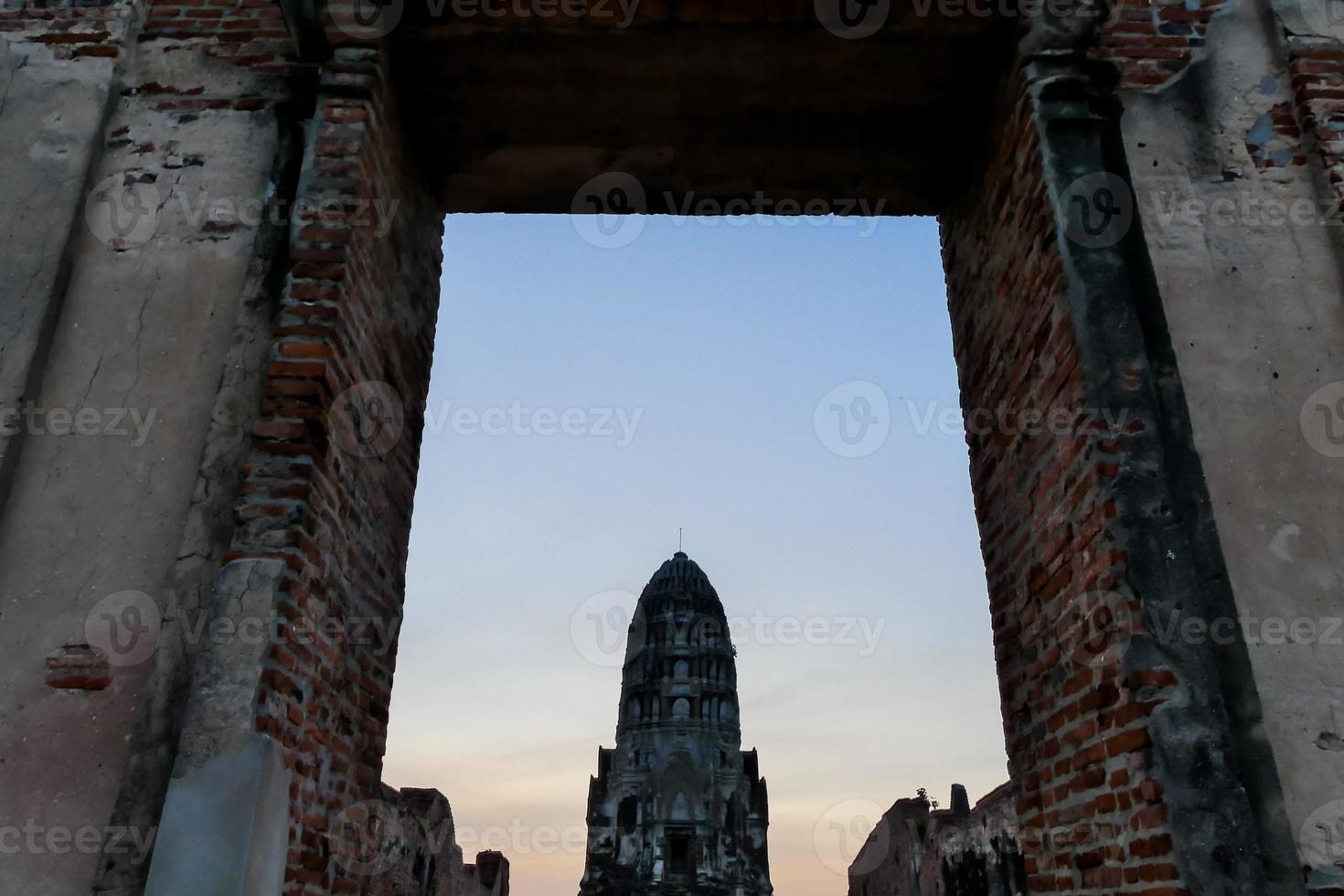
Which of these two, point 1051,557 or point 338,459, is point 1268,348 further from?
point 338,459

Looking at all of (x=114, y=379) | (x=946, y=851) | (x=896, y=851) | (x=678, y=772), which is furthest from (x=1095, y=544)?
(x=678, y=772)

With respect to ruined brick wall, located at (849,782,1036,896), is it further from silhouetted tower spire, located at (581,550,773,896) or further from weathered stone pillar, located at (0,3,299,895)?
silhouetted tower spire, located at (581,550,773,896)

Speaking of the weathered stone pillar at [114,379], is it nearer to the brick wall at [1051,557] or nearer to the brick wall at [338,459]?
the brick wall at [338,459]

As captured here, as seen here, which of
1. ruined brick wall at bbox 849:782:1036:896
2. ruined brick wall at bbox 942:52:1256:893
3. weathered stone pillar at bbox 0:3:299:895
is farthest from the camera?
ruined brick wall at bbox 849:782:1036:896

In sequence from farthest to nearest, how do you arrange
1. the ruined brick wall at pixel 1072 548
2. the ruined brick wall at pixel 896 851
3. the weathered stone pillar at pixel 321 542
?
the ruined brick wall at pixel 896 851
the ruined brick wall at pixel 1072 548
the weathered stone pillar at pixel 321 542

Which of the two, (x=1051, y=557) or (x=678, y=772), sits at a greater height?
(x=678, y=772)

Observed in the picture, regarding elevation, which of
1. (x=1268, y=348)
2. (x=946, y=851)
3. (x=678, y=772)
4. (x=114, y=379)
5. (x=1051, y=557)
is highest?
(x=678, y=772)

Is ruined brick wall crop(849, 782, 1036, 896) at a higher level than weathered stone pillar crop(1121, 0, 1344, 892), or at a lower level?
lower

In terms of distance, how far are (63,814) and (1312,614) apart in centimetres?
467

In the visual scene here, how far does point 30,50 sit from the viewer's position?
185 inches

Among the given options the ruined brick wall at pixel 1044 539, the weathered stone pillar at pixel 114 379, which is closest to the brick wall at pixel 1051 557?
the ruined brick wall at pixel 1044 539

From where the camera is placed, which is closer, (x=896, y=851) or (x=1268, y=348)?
(x=1268, y=348)

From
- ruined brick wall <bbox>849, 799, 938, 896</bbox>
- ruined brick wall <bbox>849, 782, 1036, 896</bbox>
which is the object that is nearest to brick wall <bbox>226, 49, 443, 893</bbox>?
ruined brick wall <bbox>849, 782, 1036, 896</bbox>

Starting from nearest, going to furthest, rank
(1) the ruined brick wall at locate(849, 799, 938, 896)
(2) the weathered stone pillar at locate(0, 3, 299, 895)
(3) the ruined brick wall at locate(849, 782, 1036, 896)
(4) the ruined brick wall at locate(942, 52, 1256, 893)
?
(4) the ruined brick wall at locate(942, 52, 1256, 893) < (2) the weathered stone pillar at locate(0, 3, 299, 895) < (3) the ruined brick wall at locate(849, 782, 1036, 896) < (1) the ruined brick wall at locate(849, 799, 938, 896)
